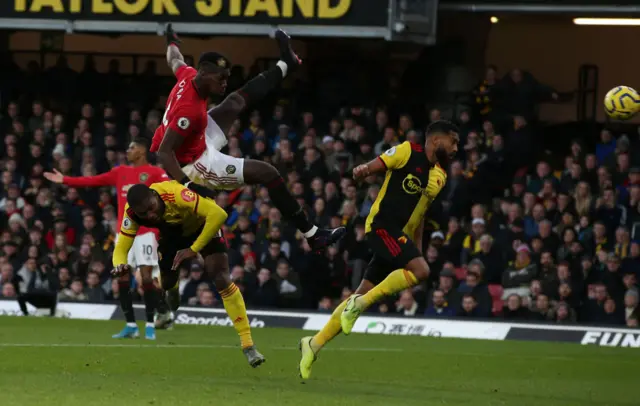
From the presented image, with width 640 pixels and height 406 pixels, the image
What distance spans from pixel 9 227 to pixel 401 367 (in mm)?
12358

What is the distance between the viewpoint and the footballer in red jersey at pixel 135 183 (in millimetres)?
18953

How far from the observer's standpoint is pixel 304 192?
1000 inches

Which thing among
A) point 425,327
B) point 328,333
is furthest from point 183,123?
point 425,327

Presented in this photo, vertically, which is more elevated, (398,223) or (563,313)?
(398,223)

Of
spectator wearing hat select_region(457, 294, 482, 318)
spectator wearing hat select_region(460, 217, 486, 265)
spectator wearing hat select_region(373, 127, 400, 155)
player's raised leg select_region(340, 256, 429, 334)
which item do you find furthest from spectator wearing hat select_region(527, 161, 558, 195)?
player's raised leg select_region(340, 256, 429, 334)

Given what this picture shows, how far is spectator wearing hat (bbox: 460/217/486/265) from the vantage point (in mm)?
23578

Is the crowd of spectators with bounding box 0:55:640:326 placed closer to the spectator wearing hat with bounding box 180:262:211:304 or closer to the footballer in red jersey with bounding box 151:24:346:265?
the spectator wearing hat with bounding box 180:262:211:304

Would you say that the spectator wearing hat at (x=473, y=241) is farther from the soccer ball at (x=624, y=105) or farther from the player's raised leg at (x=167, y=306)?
the soccer ball at (x=624, y=105)

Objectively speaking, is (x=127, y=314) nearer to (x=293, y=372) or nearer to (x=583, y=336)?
(x=293, y=372)

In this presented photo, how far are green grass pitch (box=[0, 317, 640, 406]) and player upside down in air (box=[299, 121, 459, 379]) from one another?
26.7 inches

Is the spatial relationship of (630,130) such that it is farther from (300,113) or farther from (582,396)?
(582,396)

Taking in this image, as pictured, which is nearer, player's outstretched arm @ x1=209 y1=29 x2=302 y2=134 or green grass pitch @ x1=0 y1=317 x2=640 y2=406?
green grass pitch @ x1=0 y1=317 x2=640 y2=406

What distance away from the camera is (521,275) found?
22.9 metres

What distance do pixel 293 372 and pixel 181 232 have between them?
1.74 m
